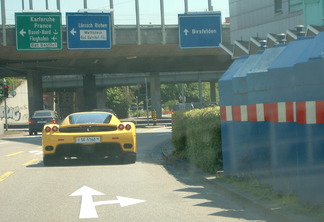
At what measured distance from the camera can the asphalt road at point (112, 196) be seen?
7.89 m

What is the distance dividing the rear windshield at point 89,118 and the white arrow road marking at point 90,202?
4.62 m

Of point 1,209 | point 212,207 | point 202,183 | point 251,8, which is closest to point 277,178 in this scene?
point 212,207

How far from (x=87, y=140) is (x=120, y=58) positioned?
32578 mm

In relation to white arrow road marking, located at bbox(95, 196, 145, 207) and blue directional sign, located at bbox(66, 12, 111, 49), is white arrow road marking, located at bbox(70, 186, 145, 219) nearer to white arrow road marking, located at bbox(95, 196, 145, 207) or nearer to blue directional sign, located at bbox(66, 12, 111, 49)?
white arrow road marking, located at bbox(95, 196, 145, 207)

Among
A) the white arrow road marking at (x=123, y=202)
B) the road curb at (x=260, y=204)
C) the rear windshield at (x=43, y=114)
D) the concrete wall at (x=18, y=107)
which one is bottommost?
the white arrow road marking at (x=123, y=202)

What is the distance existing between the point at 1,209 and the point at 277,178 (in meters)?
3.66

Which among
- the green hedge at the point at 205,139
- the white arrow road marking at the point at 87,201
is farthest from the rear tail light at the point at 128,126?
the white arrow road marking at the point at 87,201

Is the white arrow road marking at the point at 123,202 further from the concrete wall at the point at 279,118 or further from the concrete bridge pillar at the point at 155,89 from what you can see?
the concrete bridge pillar at the point at 155,89

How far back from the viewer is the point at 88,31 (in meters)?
37.5

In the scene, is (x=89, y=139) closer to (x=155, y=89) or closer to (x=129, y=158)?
(x=129, y=158)

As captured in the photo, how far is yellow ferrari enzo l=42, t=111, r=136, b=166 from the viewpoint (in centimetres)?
1451

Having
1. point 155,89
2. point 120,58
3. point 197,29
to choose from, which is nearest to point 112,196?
point 197,29

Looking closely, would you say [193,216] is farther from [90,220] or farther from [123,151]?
[123,151]

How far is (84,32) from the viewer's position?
37.4 meters
